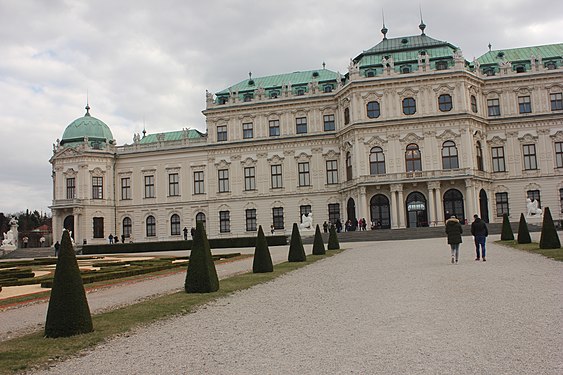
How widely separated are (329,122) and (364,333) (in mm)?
46111

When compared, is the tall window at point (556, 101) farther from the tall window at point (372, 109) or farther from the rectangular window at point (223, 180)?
the rectangular window at point (223, 180)

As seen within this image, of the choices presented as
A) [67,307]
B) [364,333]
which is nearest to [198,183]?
[67,307]

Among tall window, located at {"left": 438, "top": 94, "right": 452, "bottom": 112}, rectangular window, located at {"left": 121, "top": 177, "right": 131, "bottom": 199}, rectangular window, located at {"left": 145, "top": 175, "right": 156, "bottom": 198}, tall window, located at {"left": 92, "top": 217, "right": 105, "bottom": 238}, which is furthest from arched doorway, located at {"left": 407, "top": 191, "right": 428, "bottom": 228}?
tall window, located at {"left": 92, "top": 217, "right": 105, "bottom": 238}

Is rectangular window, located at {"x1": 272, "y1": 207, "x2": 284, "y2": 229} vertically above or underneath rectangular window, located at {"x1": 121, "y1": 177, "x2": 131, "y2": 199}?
underneath

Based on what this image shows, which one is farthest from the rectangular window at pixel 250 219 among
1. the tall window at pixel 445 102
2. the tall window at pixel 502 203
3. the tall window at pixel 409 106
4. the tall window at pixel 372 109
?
the tall window at pixel 502 203

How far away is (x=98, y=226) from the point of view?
55750mm

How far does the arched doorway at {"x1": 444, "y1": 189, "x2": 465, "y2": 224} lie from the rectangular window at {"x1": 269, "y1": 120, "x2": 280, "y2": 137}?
1740cm

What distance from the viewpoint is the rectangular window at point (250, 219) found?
54.3 meters

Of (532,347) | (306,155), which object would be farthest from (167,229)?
(532,347)

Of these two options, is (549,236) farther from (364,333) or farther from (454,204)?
(454,204)

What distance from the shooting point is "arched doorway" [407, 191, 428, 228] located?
48031mm

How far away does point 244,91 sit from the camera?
186 ft

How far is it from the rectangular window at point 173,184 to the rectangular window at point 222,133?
19.4ft

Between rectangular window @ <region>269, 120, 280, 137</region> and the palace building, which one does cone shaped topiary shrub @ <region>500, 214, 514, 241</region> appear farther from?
rectangular window @ <region>269, 120, 280, 137</region>
